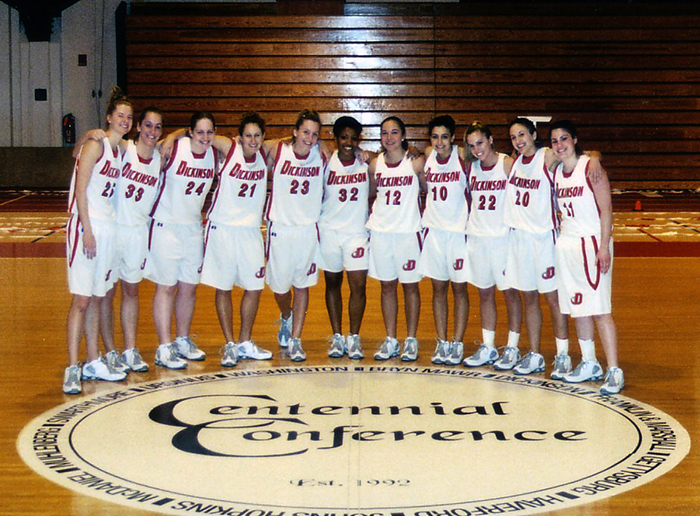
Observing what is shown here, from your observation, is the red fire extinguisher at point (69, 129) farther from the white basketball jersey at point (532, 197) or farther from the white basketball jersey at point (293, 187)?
the white basketball jersey at point (532, 197)

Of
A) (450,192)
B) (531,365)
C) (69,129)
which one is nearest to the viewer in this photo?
(531,365)

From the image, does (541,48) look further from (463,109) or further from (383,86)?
(383,86)

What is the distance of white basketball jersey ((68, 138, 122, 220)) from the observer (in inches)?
219

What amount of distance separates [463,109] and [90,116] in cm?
711

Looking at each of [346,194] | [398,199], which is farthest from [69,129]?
[398,199]

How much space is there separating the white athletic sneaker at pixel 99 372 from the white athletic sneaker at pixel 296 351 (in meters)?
1.09

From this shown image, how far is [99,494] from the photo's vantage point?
12.9ft

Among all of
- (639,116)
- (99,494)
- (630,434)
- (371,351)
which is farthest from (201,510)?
(639,116)

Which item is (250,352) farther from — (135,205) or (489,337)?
(489,337)

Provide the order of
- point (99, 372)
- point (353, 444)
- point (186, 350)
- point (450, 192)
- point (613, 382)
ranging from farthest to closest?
point (186, 350) < point (450, 192) < point (99, 372) < point (613, 382) < point (353, 444)

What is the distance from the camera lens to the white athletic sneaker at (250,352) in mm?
6227

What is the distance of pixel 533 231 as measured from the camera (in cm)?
582

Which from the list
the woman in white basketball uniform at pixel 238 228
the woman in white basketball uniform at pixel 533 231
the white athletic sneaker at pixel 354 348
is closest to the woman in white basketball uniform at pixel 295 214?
the woman in white basketball uniform at pixel 238 228

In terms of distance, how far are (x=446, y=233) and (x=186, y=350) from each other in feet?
5.98
